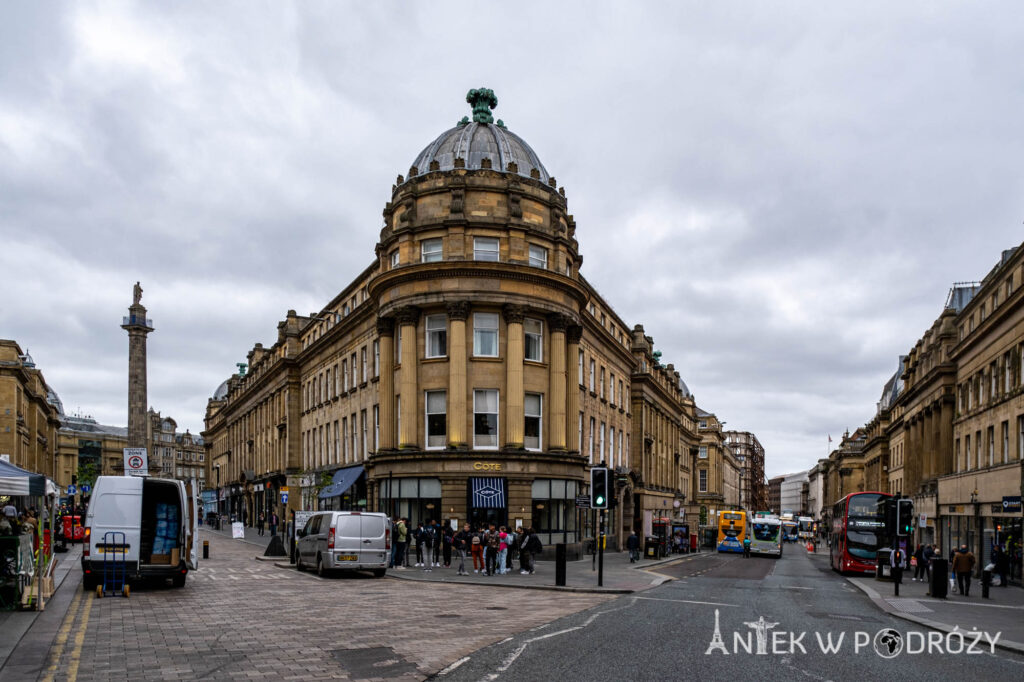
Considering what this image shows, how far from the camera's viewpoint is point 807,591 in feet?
92.3

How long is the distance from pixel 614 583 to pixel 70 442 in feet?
524

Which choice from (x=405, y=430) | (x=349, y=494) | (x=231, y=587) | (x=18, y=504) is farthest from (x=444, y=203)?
(x=18, y=504)

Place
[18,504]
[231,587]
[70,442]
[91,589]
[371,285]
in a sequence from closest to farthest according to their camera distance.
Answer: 1. [91,589]
2. [231,587]
3. [371,285]
4. [18,504]
5. [70,442]

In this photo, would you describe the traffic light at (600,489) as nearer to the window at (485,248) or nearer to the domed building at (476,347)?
the domed building at (476,347)

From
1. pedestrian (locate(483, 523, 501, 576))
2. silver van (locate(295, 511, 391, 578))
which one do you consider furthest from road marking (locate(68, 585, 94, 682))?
pedestrian (locate(483, 523, 501, 576))

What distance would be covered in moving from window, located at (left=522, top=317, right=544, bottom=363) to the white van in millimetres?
19537

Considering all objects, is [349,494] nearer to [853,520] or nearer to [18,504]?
[18,504]

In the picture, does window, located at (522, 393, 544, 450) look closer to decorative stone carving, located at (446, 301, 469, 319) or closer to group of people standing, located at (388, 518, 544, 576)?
decorative stone carving, located at (446, 301, 469, 319)

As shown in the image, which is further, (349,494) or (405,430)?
(349,494)

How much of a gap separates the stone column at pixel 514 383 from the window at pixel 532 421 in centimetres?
Answer: 105

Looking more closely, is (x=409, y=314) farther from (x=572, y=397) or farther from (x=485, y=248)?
(x=572, y=397)

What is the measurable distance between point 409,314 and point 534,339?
18.5 ft

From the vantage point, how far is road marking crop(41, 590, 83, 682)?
37.0ft

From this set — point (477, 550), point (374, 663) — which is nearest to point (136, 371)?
point (477, 550)
